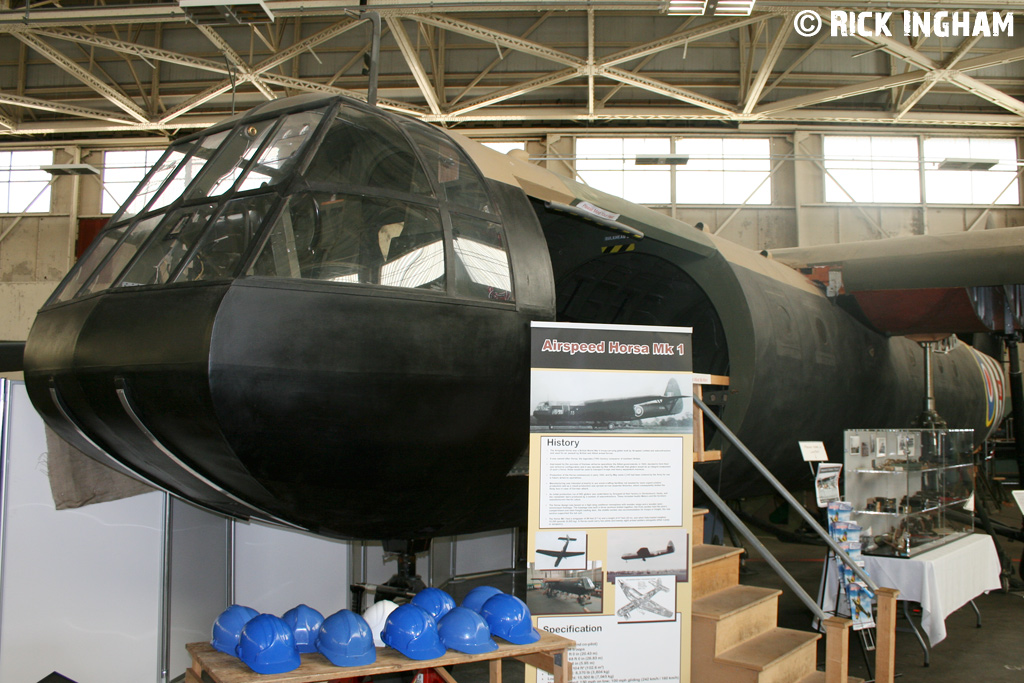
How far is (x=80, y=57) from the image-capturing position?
2052 cm

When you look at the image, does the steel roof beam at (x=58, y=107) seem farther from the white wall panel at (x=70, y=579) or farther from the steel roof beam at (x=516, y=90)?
the white wall panel at (x=70, y=579)

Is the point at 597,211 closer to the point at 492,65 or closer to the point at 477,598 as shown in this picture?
the point at 477,598

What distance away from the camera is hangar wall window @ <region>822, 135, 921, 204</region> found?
840 inches

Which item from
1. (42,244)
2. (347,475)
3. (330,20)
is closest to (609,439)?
(347,475)

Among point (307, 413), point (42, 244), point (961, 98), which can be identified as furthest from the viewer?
point (42, 244)

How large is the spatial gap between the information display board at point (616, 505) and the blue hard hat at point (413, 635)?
82 centimetres

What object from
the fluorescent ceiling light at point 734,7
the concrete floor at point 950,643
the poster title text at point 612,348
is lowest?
the concrete floor at point 950,643

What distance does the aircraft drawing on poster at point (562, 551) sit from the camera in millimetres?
4145

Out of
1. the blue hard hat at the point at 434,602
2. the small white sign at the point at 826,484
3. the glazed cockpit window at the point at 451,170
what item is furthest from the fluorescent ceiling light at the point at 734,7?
the blue hard hat at the point at 434,602

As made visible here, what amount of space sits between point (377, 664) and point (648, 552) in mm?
1689

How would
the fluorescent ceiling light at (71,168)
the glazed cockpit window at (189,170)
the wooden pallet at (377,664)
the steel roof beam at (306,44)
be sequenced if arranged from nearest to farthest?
the wooden pallet at (377,664), the glazed cockpit window at (189,170), the steel roof beam at (306,44), the fluorescent ceiling light at (71,168)

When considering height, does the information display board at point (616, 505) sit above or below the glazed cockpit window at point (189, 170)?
below

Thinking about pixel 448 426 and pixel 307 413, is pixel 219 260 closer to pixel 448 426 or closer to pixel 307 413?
pixel 307 413

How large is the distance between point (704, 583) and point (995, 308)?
4507 mm
